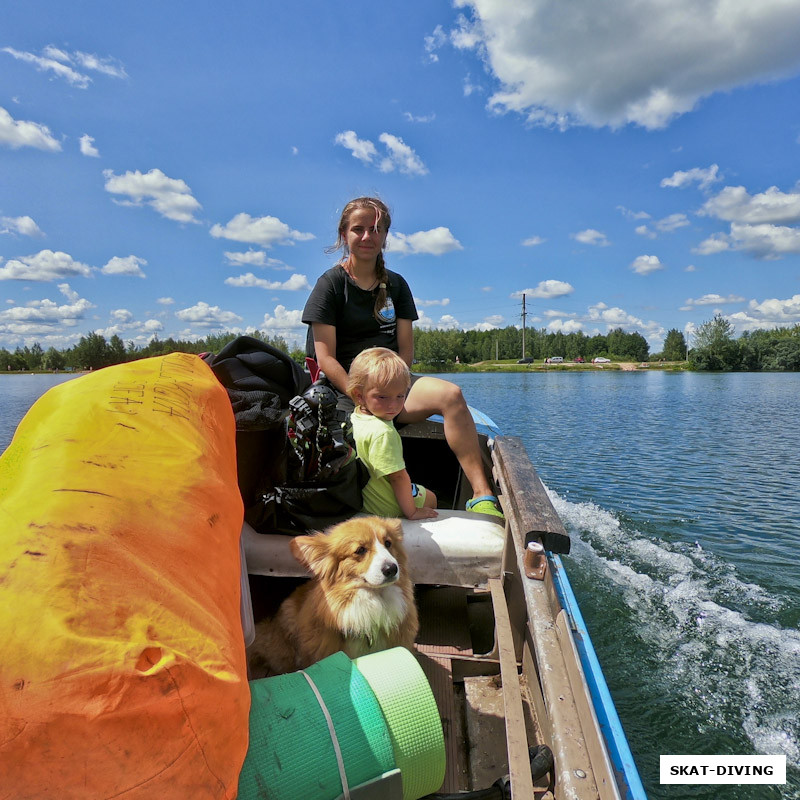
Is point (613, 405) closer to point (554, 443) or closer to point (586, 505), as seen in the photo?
point (554, 443)

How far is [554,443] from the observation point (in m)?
16.9

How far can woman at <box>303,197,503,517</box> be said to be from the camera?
366 cm

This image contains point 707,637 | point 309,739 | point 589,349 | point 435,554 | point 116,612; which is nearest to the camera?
point 116,612

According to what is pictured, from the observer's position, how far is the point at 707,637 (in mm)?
5203

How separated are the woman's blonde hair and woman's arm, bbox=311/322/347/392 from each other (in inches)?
17.2

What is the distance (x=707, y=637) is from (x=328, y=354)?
4575mm

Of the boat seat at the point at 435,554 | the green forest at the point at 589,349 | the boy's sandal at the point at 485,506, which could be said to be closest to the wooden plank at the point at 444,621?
the boat seat at the point at 435,554

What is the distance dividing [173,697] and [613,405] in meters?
30.0

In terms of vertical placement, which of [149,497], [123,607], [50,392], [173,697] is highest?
[50,392]

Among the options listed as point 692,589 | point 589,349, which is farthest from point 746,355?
point 692,589

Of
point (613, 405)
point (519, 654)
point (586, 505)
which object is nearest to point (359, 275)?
point (519, 654)

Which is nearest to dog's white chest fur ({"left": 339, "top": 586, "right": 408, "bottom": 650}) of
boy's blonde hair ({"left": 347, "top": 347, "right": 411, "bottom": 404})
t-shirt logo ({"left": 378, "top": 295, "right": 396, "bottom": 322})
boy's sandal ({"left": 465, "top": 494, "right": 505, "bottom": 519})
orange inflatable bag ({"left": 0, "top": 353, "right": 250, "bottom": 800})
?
orange inflatable bag ({"left": 0, "top": 353, "right": 250, "bottom": 800})

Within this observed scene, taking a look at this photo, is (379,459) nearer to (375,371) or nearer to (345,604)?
(375,371)

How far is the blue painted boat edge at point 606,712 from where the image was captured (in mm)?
1426
